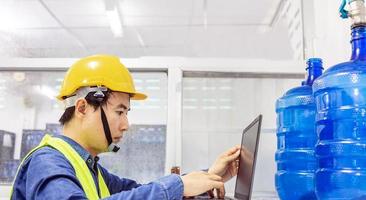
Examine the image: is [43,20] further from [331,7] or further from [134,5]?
[331,7]

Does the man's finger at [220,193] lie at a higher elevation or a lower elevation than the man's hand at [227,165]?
lower

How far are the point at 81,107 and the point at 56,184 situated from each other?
1.38ft

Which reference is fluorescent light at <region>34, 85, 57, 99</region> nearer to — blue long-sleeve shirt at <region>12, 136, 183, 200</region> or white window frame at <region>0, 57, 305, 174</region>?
white window frame at <region>0, 57, 305, 174</region>

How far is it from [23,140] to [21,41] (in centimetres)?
91

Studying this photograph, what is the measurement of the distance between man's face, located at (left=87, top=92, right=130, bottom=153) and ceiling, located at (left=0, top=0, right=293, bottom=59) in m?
2.10

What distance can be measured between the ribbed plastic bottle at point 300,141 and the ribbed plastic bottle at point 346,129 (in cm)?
27

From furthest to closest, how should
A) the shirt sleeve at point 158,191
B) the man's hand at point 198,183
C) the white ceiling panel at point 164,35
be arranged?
the white ceiling panel at point 164,35 → the man's hand at point 198,183 → the shirt sleeve at point 158,191

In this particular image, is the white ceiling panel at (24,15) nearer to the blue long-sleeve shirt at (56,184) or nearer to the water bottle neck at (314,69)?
the blue long-sleeve shirt at (56,184)

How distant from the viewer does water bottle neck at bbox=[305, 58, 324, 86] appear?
1.38 metres

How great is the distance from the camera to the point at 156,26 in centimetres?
404

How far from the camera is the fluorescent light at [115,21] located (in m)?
3.71

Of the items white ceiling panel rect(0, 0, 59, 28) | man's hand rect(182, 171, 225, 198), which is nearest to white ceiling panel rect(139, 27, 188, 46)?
white ceiling panel rect(0, 0, 59, 28)

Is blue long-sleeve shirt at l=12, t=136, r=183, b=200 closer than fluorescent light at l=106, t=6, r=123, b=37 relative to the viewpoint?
Yes

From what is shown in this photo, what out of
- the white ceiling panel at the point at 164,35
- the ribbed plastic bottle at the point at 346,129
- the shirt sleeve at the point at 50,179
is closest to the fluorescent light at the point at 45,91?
the shirt sleeve at the point at 50,179
